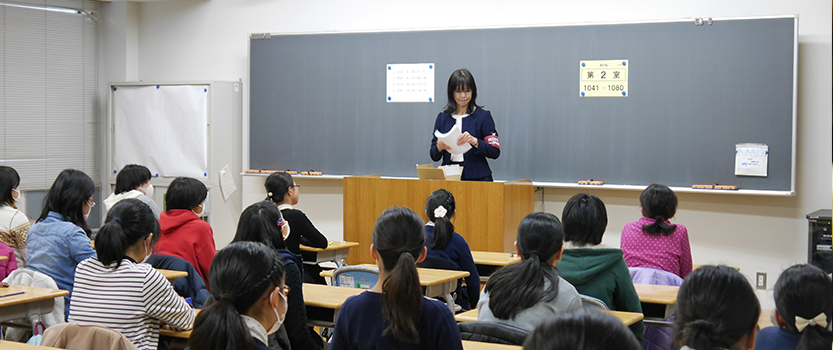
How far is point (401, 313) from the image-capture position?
5.90ft

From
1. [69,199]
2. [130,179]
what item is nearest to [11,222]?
[69,199]

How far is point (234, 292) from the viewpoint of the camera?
5.40ft

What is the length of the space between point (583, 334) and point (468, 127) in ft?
14.0

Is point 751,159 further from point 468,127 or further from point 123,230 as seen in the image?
point 123,230

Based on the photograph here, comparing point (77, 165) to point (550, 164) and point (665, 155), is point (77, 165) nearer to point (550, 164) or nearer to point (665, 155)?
point (550, 164)

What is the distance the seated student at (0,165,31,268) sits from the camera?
390 cm

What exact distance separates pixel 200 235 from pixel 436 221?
3.89ft

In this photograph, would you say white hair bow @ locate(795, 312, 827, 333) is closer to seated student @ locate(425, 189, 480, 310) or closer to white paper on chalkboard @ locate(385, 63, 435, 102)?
seated student @ locate(425, 189, 480, 310)

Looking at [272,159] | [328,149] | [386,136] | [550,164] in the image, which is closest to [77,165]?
[272,159]

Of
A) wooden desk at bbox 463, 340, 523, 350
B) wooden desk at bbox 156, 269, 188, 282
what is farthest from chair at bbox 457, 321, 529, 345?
wooden desk at bbox 156, 269, 188, 282

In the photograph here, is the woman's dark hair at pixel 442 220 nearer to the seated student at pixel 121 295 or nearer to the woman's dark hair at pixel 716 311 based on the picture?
the seated student at pixel 121 295

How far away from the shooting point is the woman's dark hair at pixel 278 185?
4.30 meters

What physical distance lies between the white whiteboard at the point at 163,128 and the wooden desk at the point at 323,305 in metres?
4.09

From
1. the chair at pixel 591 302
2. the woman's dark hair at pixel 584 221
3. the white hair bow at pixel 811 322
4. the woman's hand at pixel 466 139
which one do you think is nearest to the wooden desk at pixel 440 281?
the woman's dark hair at pixel 584 221
